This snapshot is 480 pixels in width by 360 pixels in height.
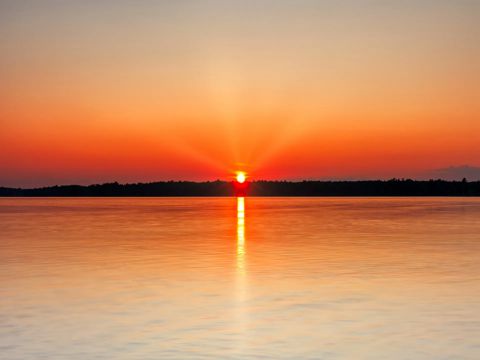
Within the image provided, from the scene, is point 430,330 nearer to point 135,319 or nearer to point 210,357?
point 210,357

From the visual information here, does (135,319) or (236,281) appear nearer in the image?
(135,319)

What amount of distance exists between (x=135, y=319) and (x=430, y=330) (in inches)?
234

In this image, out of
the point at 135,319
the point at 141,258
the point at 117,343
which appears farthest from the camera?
the point at 141,258

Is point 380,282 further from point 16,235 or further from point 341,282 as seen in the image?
point 16,235

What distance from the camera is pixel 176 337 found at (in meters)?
13.3

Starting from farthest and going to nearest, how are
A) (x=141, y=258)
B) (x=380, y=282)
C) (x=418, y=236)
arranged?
(x=418, y=236) < (x=141, y=258) < (x=380, y=282)

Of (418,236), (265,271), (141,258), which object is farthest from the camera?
(418,236)

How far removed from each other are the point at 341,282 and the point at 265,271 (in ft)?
12.1

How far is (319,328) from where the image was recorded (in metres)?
14.1

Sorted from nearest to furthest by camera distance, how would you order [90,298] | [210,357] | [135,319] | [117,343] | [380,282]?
[210,357]
[117,343]
[135,319]
[90,298]
[380,282]

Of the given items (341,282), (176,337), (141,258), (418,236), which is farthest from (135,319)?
(418,236)

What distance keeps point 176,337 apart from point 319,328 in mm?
2838

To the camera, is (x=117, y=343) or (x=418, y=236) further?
(x=418, y=236)

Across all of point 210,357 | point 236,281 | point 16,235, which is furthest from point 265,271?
point 16,235
